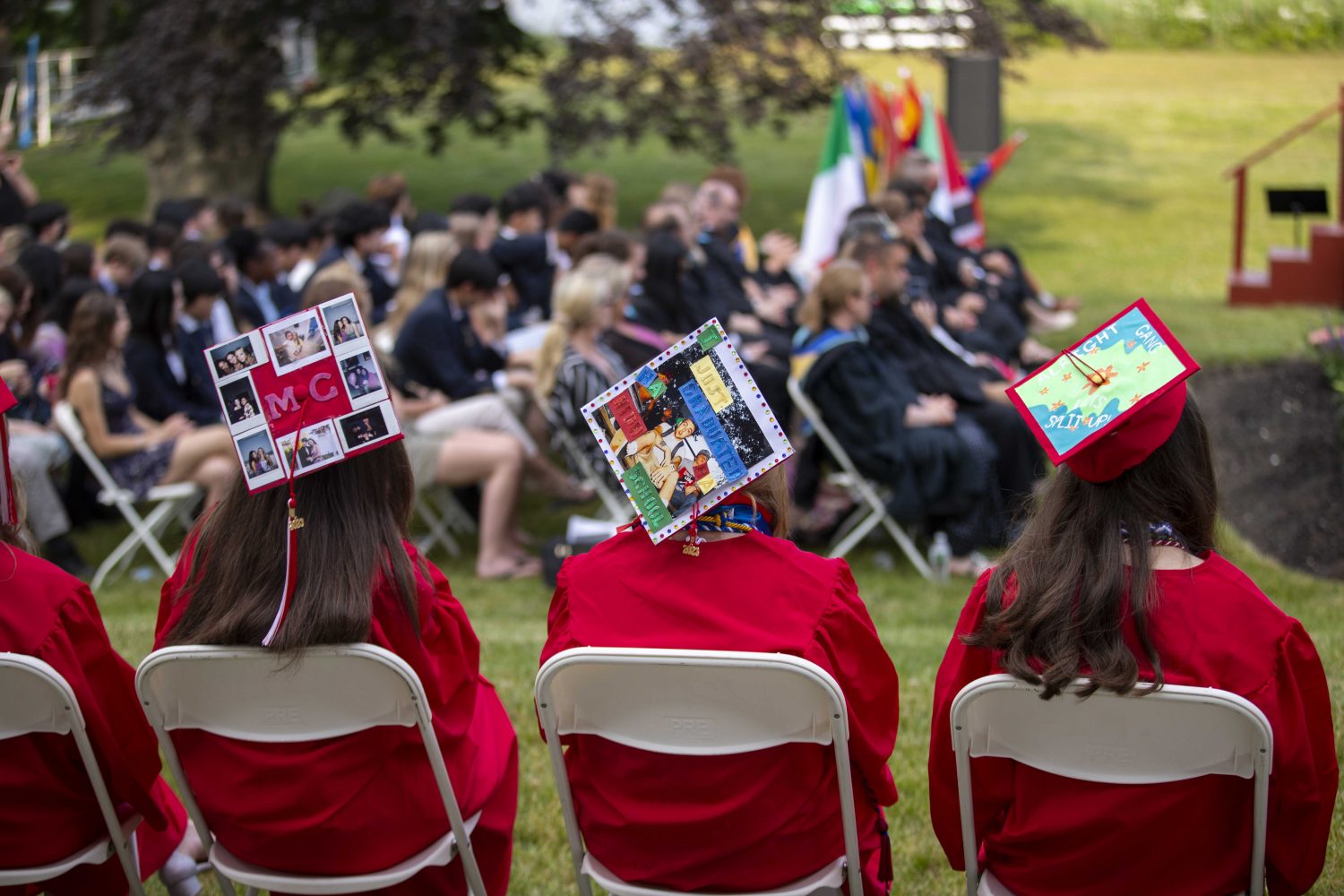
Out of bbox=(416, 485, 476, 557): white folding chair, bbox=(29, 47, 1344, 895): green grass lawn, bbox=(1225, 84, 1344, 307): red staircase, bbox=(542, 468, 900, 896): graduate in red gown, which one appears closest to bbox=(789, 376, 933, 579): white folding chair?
bbox=(29, 47, 1344, 895): green grass lawn

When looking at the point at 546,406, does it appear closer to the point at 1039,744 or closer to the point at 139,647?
the point at 139,647

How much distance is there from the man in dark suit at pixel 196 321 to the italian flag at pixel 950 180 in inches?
317

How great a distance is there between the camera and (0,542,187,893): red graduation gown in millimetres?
2887

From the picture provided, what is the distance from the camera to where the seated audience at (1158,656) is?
2.50 meters

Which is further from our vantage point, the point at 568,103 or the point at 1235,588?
the point at 568,103

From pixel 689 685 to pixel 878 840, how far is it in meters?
0.66

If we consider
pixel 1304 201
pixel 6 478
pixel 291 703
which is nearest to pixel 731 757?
pixel 291 703

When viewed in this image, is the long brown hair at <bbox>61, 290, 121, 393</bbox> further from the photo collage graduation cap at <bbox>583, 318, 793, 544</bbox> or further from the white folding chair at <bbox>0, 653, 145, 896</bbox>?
the photo collage graduation cap at <bbox>583, 318, 793, 544</bbox>

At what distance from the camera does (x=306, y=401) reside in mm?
2865

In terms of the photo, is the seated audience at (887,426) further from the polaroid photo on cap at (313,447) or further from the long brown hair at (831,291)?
the polaroid photo on cap at (313,447)

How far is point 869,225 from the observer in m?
9.01

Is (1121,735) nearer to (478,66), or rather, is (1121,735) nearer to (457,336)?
(457,336)

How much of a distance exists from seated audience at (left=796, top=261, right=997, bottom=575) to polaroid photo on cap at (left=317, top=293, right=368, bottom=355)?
4.27m

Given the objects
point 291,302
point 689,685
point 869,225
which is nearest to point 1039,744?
point 689,685
